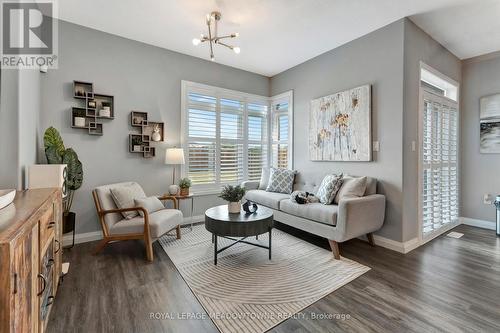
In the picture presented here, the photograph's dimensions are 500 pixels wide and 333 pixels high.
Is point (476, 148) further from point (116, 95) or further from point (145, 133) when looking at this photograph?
point (116, 95)

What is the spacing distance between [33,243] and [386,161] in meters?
3.47

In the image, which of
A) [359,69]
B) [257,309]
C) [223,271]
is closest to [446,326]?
[257,309]

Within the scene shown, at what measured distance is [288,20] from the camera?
296 centimetres

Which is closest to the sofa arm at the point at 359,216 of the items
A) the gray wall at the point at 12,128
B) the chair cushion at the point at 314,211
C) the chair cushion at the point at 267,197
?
the chair cushion at the point at 314,211

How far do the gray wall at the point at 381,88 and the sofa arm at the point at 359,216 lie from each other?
0.20m

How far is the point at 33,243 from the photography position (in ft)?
3.81

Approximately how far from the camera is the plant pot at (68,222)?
277 cm

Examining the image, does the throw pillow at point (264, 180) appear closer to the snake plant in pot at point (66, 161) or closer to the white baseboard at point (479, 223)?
the snake plant in pot at point (66, 161)

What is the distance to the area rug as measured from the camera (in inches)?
68.8

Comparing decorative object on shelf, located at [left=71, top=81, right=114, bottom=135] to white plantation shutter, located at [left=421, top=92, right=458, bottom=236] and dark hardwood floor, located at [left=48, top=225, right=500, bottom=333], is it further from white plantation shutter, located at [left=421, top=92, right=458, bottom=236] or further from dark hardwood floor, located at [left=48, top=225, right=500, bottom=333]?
white plantation shutter, located at [left=421, top=92, right=458, bottom=236]

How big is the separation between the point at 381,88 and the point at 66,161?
407cm

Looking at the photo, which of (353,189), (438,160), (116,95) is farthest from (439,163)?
(116,95)

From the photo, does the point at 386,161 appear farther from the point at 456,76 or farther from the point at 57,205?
the point at 57,205

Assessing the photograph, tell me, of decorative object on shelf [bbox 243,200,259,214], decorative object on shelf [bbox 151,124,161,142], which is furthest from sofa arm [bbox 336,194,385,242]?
decorative object on shelf [bbox 151,124,161,142]
